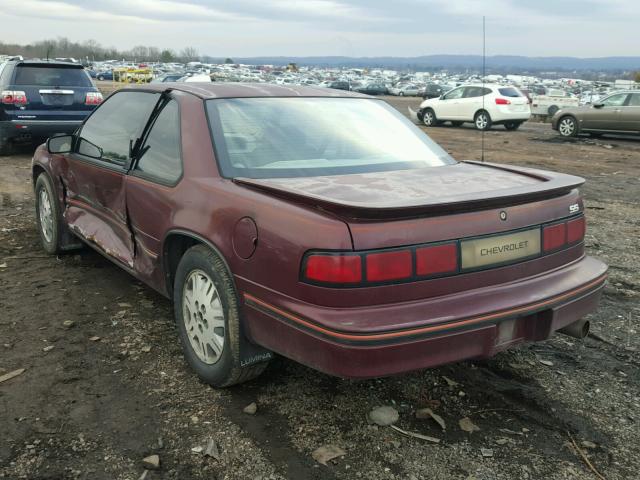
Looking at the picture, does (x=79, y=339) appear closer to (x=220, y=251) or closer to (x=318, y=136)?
(x=220, y=251)

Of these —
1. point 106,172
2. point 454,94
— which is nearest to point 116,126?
point 106,172

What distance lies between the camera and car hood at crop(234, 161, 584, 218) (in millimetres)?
2551

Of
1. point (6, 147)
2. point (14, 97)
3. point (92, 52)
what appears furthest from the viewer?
point (92, 52)

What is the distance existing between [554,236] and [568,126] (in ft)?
55.6

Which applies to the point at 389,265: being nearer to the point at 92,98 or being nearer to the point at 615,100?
the point at 92,98

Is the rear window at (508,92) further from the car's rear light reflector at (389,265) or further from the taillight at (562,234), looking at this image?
the car's rear light reflector at (389,265)

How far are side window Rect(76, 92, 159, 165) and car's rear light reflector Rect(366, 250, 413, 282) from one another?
218cm

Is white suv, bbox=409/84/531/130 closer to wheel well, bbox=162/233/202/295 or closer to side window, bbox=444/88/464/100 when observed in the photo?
side window, bbox=444/88/464/100

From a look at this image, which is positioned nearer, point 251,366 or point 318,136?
point 251,366

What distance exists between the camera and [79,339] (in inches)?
153

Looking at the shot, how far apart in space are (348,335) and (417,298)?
35 centimetres

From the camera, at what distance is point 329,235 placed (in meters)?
2.51

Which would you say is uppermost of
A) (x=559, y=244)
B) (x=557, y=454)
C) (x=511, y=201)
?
(x=511, y=201)

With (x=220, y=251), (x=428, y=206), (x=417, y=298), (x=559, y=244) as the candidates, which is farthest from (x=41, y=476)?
(x=559, y=244)
